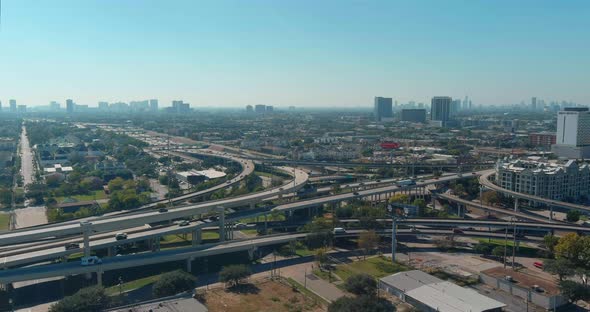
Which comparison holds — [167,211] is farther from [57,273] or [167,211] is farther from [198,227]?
[57,273]

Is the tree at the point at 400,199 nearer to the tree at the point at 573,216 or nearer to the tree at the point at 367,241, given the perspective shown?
the tree at the point at 573,216

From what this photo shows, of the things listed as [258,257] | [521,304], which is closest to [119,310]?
[258,257]

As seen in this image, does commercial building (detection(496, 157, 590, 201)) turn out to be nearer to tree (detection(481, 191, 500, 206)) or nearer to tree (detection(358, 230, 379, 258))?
tree (detection(481, 191, 500, 206))

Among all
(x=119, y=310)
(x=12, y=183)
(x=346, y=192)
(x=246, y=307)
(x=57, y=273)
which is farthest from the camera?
(x=12, y=183)

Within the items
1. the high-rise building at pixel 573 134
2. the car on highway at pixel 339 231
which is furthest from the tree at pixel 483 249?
the high-rise building at pixel 573 134

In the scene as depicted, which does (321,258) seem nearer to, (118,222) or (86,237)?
(118,222)

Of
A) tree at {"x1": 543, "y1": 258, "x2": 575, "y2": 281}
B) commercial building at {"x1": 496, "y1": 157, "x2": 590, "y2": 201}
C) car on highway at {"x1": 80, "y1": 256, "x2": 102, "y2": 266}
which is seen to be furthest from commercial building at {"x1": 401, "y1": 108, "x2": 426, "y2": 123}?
car on highway at {"x1": 80, "y1": 256, "x2": 102, "y2": 266}
